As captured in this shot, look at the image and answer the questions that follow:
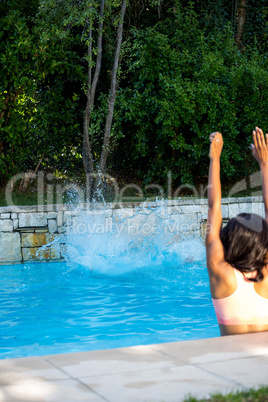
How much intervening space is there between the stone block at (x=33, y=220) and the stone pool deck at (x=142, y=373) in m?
6.36

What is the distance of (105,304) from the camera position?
6855mm

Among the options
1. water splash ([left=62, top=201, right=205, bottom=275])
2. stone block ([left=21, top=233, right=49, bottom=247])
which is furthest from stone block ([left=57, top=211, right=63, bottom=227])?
stone block ([left=21, top=233, right=49, bottom=247])

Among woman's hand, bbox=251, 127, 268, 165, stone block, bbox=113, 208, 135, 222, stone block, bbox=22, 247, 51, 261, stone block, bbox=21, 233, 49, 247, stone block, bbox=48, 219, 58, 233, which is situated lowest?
stone block, bbox=22, 247, 51, 261

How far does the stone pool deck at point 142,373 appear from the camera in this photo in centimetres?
250

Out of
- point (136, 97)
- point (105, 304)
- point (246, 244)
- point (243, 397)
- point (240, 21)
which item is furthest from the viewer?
point (240, 21)

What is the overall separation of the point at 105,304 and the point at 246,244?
158 inches

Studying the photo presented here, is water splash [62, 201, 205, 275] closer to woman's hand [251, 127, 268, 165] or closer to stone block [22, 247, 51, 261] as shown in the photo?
stone block [22, 247, 51, 261]

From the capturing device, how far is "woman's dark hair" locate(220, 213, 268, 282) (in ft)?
10.2

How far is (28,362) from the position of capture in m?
2.95

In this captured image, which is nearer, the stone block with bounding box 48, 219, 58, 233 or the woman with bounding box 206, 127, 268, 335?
the woman with bounding box 206, 127, 268, 335

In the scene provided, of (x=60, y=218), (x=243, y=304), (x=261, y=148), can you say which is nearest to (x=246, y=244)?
(x=243, y=304)

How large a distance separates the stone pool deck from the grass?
3.9 inches

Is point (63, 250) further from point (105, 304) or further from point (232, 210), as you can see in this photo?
point (232, 210)

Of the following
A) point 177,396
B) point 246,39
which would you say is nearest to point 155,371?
point 177,396
